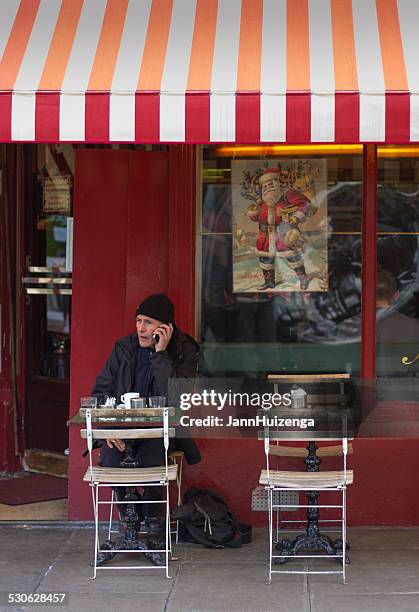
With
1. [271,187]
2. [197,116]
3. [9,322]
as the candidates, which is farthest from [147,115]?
[9,322]

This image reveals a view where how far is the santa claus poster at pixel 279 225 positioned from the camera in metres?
7.45

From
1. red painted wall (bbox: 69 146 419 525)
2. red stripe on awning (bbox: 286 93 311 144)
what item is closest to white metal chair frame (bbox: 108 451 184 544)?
red painted wall (bbox: 69 146 419 525)

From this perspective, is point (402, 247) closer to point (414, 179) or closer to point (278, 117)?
point (414, 179)

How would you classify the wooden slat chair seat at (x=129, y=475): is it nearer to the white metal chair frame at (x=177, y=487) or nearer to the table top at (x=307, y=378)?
the white metal chair frame at (x=177, y=487)

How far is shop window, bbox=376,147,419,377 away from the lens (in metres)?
7.32

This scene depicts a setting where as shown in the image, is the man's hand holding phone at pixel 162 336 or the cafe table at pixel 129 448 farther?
the man's hand holding phone at pixel 162 336

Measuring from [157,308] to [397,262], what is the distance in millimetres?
1802

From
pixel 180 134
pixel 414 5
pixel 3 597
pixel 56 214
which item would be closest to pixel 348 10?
pixel 414 5

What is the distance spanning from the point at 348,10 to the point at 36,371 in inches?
153

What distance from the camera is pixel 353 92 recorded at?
222 inches

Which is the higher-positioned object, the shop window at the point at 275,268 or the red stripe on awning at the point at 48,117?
the red stripe on awning at the point at 48,117

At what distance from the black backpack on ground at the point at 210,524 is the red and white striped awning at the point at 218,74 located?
2.37 m

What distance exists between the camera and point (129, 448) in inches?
250

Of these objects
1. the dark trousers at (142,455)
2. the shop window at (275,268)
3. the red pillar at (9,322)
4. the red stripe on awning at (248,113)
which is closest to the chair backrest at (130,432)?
the dark trousers at (142,455)
